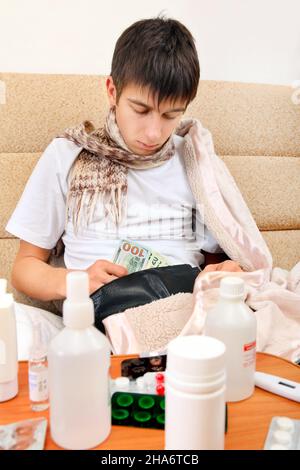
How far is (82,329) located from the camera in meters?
0.47

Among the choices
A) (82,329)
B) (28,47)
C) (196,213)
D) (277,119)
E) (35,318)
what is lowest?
(35,318)

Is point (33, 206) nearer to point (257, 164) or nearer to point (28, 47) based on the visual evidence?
Answer: point (28, 47)

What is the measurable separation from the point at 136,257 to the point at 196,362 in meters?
0.66

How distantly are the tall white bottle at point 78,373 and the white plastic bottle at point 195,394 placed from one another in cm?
8

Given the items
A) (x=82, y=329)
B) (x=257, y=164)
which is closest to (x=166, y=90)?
(x=257, y=164)

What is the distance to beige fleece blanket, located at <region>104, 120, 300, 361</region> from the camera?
832 millimetres

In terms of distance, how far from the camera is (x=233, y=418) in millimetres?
551

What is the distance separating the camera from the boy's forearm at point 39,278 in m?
0.98

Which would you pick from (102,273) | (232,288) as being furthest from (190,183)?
(232,288)

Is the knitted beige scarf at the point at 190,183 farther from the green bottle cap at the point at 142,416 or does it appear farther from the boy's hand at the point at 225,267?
the green bottle cap at the point at 142,416

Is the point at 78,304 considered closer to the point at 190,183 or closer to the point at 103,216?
the point at 103,216

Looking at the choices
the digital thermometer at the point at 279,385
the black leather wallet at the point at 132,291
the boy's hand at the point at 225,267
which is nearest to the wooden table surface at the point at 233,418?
the digital thermometer at the point at 279,385

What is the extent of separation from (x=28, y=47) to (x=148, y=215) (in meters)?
0.65

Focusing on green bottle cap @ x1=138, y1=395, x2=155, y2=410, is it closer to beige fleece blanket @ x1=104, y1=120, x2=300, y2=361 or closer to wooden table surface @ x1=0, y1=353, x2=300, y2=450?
wooden table surface @ x1=0, y1=353, x2=300, y2=450
